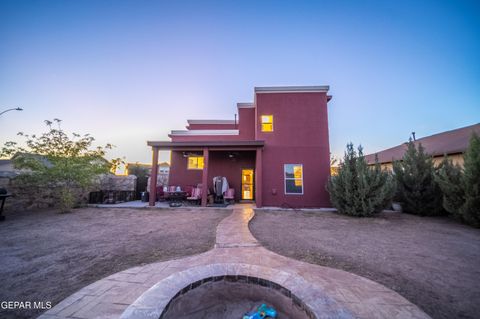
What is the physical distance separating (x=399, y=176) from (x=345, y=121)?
11940 mm

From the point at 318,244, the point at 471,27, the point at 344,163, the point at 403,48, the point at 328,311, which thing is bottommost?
the point at 318,244

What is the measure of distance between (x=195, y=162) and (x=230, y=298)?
9952 mm

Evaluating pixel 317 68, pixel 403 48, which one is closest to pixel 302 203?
pixel 317 68

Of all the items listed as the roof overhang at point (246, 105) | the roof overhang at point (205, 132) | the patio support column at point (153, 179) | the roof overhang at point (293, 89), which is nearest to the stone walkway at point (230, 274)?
the patio support column at point (153, 179)

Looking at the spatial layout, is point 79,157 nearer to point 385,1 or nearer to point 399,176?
point 399,176

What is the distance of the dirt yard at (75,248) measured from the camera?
2154mm

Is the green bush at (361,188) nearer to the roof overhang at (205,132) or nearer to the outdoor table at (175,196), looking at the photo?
the roof overhang at (205,132)

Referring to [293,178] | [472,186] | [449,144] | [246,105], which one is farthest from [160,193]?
[449,144]

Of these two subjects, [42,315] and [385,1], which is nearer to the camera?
[42,315]

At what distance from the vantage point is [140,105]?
1323 centimetres

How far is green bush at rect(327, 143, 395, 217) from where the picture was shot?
6648 mm

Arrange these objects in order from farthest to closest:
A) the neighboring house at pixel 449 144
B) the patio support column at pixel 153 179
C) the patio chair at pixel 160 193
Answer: the neighboring house at pixel 449 144
the patio chair at pixel 160 193
the patio support column at pixel 153 179

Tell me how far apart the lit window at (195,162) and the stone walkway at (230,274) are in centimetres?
867

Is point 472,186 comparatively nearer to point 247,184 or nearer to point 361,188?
point 361,188
